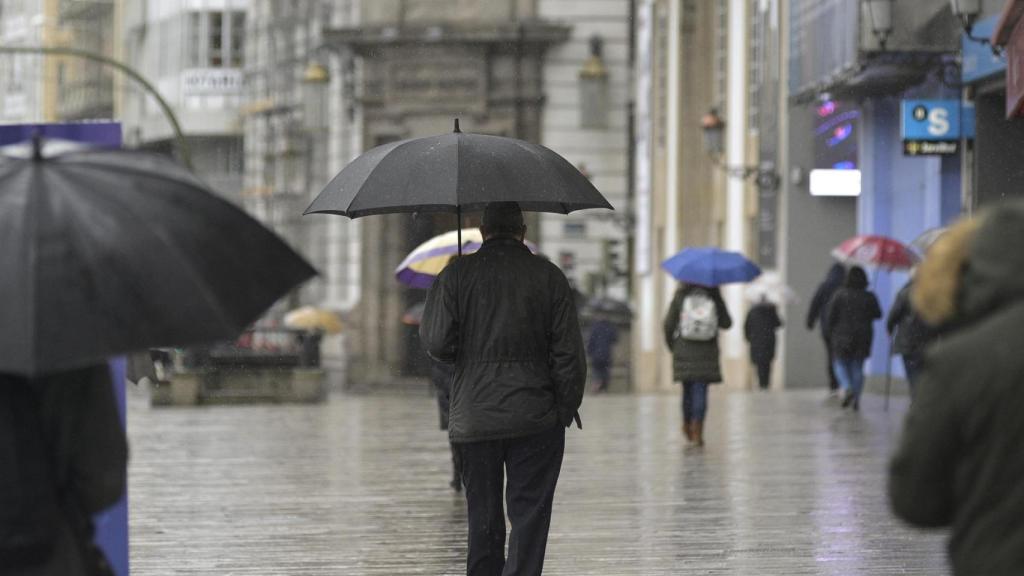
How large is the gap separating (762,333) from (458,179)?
21.0m

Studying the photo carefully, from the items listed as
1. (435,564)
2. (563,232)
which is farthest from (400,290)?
(435,564)

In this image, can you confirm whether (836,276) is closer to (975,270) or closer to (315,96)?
(975,270)

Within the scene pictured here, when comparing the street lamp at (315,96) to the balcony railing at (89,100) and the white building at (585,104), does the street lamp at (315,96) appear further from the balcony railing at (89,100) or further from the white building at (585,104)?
the balcony railing at (89,100)

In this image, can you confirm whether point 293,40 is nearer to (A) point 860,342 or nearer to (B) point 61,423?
(A) point 860,342

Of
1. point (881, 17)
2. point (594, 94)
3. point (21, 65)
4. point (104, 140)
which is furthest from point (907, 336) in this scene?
point (21, 65)

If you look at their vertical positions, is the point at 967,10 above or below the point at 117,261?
above

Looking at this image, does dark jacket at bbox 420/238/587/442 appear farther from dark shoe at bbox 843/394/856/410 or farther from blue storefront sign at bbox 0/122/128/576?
dark shoe at bbox 843/394/856/410

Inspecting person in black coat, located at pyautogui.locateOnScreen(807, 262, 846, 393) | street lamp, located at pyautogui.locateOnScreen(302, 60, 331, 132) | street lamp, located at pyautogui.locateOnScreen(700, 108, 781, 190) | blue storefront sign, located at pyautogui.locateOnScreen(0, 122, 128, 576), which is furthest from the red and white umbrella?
street lamp, located at pyautogui.locateOnScreen(302, 60, 331, 132)

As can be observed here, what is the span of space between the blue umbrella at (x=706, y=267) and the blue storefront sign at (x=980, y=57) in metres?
3.28

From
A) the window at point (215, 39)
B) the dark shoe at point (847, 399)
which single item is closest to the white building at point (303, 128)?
the window at point (215, 39)

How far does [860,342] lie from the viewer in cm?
2205

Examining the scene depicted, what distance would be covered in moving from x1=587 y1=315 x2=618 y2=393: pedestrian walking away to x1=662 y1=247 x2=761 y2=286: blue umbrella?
20.4 metres

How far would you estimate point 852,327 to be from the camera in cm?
2211

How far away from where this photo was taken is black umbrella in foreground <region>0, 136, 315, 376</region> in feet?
15.3
